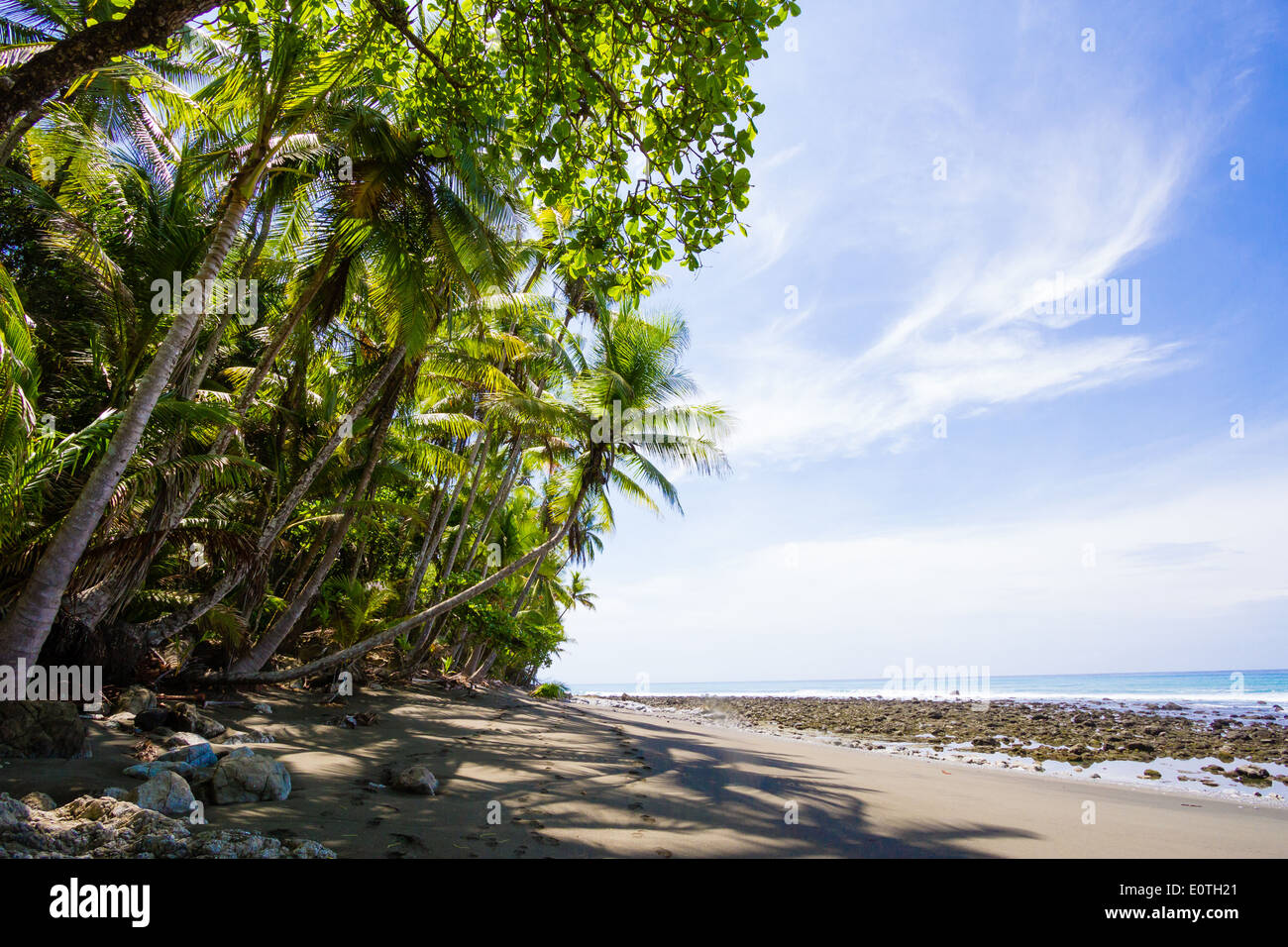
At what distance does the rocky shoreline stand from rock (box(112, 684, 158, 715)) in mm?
13390

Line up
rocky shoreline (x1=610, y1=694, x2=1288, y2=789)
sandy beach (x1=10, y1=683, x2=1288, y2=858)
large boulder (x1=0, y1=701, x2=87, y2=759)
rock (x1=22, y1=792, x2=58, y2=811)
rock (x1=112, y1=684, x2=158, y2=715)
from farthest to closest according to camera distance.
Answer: rocky shoreline (x1=610, y1=694, x2=1288, y2=789) → rock (x1=112, y1=684, x2=158, y2=715) → large boulder (x1=0, y1=701, x2=87, y2=759) → sandy beach (x1=10, y1=683, x2=1288, y2=858) → rock (x1=22, y1=792, x2=58, y2=811)

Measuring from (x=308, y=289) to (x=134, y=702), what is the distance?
18.9 ft

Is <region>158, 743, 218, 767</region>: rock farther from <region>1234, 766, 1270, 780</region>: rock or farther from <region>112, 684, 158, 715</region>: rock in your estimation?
Answer: <region>1234, 766, 1270, 780</region>: rock

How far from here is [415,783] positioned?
16.3 feet

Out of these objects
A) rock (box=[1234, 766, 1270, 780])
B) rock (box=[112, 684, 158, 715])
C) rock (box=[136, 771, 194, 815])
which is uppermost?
rock (box=[136, 771, 194, 815])

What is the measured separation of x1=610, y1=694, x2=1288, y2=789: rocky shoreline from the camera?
1138cm

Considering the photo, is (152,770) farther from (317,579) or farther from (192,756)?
(317,579)

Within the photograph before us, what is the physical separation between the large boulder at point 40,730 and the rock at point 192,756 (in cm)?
64

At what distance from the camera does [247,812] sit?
156 inches

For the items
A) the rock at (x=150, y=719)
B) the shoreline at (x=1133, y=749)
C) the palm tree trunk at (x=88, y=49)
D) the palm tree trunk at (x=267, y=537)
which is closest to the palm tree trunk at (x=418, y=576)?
the palm tree trunk at (x=267, y=537)

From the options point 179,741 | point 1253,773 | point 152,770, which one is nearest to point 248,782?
point 152,770

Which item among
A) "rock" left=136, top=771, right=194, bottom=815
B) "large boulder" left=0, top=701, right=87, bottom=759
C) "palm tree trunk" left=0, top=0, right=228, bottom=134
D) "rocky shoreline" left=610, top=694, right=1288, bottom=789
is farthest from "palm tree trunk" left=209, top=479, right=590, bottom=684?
"rocky shoreline" left=610, top=694, right=1288, bottom=789

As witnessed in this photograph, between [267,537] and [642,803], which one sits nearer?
[642,803]
